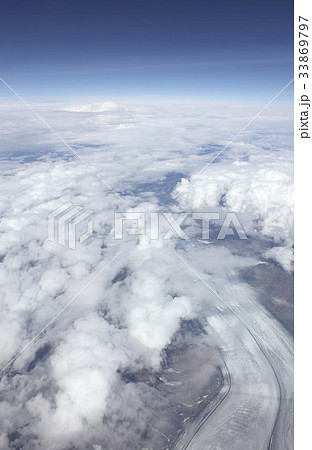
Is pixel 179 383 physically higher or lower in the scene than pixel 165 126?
lower

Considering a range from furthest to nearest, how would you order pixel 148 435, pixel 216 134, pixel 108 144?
pixel 216 134 < pixel 108 144 < pixel 148 435

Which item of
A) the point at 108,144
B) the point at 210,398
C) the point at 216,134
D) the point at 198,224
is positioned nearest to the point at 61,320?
the point at 210,398

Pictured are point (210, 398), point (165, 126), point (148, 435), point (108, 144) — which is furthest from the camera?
point (165, 126)

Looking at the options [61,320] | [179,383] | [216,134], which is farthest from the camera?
[216,134]

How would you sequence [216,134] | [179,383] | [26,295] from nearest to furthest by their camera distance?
1. [179,383]
2. [26,295]
3. [216,134]

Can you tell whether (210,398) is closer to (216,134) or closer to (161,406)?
(161,406)

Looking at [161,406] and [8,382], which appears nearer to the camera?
[161,406]
